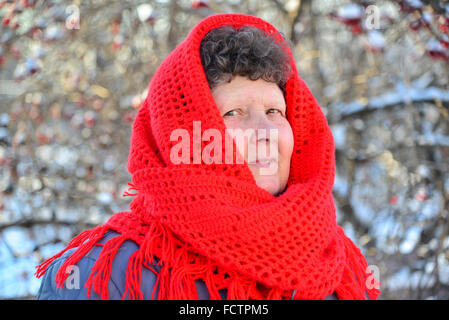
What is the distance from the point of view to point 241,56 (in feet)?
4.71

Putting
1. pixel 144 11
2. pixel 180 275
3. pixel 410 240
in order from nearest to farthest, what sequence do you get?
pixel 180 275
pixel 410 240
pixel 144 11

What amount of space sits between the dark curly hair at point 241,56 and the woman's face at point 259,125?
25mm

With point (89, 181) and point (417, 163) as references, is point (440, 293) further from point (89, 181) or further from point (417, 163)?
point (89, 181)

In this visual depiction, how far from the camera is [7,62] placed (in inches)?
131

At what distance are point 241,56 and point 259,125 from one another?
0.23 metres

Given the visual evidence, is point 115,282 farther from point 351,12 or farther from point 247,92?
point 351,12

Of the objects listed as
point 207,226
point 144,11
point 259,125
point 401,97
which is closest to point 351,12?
point 401,97

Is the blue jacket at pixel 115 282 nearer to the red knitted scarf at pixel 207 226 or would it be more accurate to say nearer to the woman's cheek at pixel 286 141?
the red knitted scarf at pixel 207 226

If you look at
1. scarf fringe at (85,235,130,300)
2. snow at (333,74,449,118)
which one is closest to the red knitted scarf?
scarf fringe at (85,235,130,300)

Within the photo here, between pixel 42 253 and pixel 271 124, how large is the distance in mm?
2417

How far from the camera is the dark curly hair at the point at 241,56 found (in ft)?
4.65

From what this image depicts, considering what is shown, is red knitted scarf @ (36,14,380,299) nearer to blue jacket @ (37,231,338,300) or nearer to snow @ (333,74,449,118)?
blue jacket @ (37,231,338,300)
